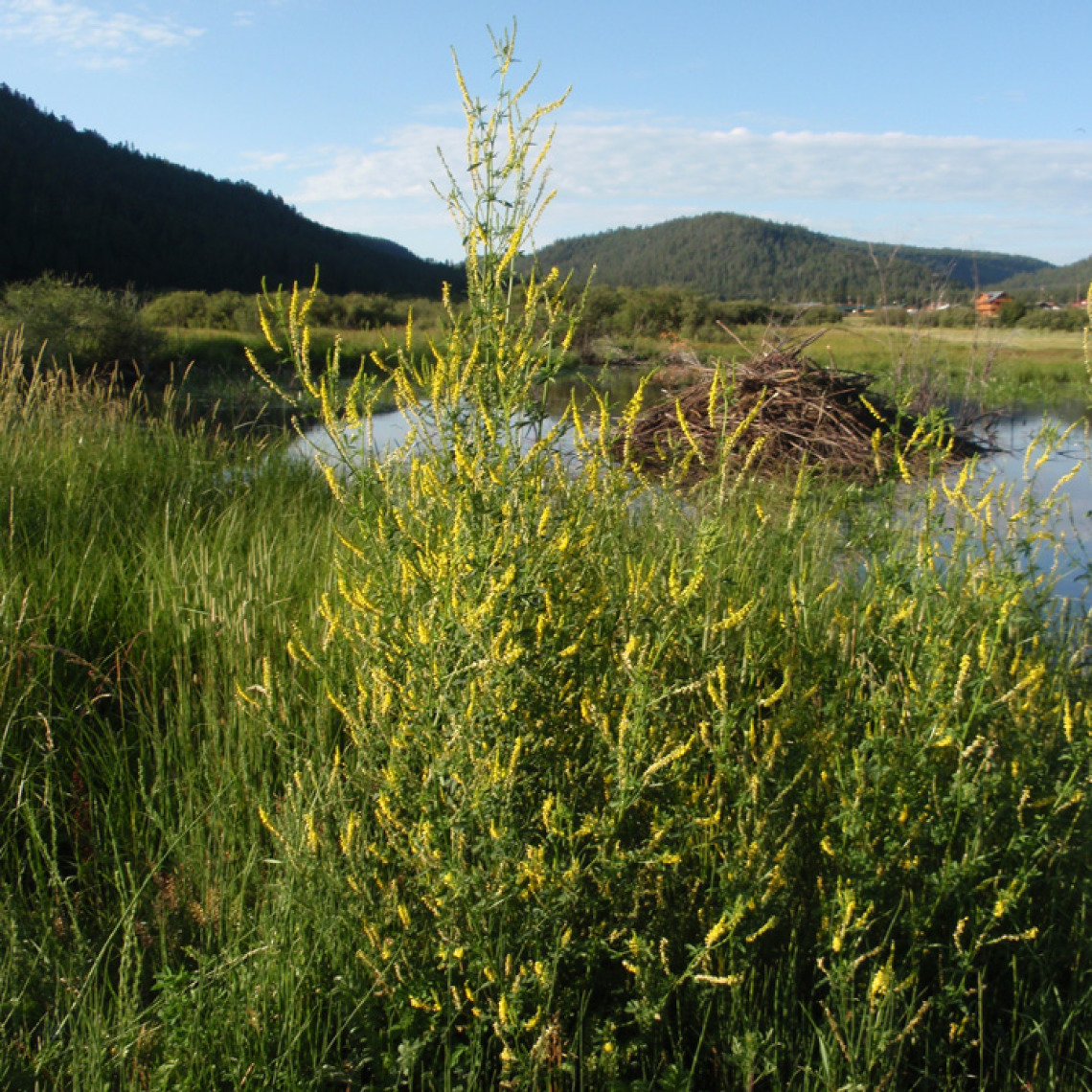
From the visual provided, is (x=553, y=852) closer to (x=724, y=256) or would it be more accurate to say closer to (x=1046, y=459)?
(x=1046, y=459)

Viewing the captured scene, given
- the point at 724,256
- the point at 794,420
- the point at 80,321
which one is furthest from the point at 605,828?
the point at 724,256

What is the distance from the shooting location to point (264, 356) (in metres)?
21.2

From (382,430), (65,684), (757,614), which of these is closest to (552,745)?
(757,614)

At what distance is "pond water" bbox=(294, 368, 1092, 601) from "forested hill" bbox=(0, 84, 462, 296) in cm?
2481

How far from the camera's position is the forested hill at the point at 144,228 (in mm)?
42438

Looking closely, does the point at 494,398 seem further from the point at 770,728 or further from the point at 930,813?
the point at 930,813

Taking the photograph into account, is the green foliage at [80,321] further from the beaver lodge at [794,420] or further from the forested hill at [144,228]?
the forested hill at [144,228]

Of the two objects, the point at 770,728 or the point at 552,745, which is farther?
the point at 770,728

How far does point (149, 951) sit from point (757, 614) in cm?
181

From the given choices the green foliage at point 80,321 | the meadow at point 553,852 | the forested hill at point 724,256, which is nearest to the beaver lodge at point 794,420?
the meadow at point 553,852

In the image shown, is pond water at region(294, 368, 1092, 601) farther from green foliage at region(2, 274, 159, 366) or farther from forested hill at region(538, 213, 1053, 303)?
forested hill at region(538, 213, 1053, 303)

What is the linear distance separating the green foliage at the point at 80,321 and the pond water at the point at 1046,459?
6887mm

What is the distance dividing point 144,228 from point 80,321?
39.3 metres

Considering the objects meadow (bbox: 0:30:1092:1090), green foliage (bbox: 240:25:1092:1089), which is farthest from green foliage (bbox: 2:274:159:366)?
green foliage (bbox: 240:25:1092:1089)
